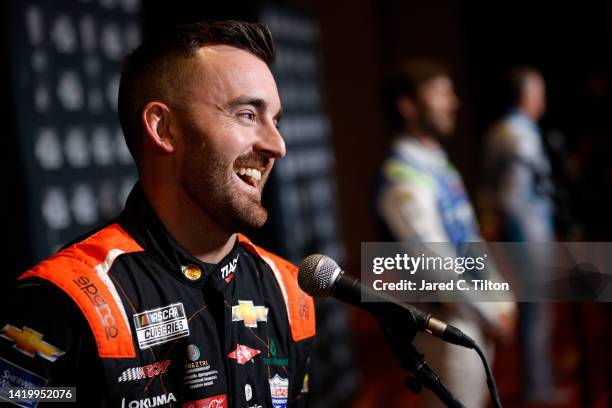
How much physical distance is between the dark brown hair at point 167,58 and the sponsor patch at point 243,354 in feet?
1.29

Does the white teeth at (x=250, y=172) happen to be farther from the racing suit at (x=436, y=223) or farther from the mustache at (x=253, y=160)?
the racing suit at (x=436, y=223)

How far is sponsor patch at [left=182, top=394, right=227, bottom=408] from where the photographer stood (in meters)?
1.21

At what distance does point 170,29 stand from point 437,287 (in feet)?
2.21

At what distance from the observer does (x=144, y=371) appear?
117 centimetres

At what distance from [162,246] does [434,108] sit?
62.7 inches

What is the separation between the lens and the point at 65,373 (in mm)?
1096

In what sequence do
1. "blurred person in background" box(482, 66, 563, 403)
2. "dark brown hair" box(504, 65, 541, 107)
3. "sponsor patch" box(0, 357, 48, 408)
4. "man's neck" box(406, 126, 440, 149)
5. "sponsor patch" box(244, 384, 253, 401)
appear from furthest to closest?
"dark brown hair" box(504, 65, 541, 107), "blurred person in background" box(482, 66, 563, 403), "man's neck" box(406, 126, 440, 149), "sponsor patch" box(244, 384, 253, 401), "sponsor patch" box(0, 357, 48, 408)

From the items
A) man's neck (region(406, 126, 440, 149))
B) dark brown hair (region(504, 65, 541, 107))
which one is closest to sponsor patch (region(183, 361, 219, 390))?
man's neck (region(406, 126, 440, 149))

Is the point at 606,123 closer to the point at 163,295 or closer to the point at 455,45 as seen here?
the point at 163,295

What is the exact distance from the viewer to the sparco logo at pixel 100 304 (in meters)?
1.13

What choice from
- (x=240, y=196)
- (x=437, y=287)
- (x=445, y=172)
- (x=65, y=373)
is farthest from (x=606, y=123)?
(x=65, y=373)

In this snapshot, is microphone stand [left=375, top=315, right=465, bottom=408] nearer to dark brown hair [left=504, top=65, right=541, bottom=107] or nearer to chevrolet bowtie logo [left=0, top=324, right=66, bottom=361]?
chevrolet bowtie logo [left=0, top=324, right=66, bottom=361]

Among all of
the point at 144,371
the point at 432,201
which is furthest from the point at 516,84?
the point at 144,371

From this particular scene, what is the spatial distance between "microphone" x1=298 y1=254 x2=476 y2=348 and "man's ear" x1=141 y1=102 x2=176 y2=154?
1.18 ft
